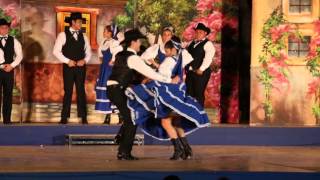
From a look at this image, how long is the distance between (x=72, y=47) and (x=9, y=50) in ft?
2.58

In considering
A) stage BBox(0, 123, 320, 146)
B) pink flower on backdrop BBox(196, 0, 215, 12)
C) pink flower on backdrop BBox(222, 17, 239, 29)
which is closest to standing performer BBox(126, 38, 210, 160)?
stage BBox(0, 123, 320, 146)

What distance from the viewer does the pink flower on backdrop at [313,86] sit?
10641mm

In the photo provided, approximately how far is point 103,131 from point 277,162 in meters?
2.49

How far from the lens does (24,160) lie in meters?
7.09

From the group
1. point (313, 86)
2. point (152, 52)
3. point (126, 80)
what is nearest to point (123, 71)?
point (126, 80)

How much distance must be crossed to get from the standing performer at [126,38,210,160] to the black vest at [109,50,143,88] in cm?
9

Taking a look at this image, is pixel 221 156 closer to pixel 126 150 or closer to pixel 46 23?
pixel 126 150

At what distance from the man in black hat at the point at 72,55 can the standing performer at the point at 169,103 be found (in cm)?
240

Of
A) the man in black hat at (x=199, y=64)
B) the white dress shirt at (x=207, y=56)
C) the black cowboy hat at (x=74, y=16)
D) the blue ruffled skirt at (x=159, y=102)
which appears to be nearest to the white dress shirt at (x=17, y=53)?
the black cowboy hat at (x=74, y=16)

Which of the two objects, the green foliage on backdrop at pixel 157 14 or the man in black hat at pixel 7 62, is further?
the green foliage on backdrop at pixel 157 14

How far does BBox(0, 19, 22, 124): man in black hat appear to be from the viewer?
9.36 metres

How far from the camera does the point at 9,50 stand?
941 cm

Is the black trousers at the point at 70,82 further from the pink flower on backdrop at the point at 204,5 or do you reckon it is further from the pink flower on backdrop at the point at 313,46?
the pink flower on backdrop at the point at 313,46

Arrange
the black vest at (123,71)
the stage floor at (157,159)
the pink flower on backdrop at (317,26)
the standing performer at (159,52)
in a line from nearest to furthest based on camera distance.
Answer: the stage floor at (157,159) → the black vest at (123,71) → the standing performer at (159,52) → the pink flower on backdrop at (317,26)
